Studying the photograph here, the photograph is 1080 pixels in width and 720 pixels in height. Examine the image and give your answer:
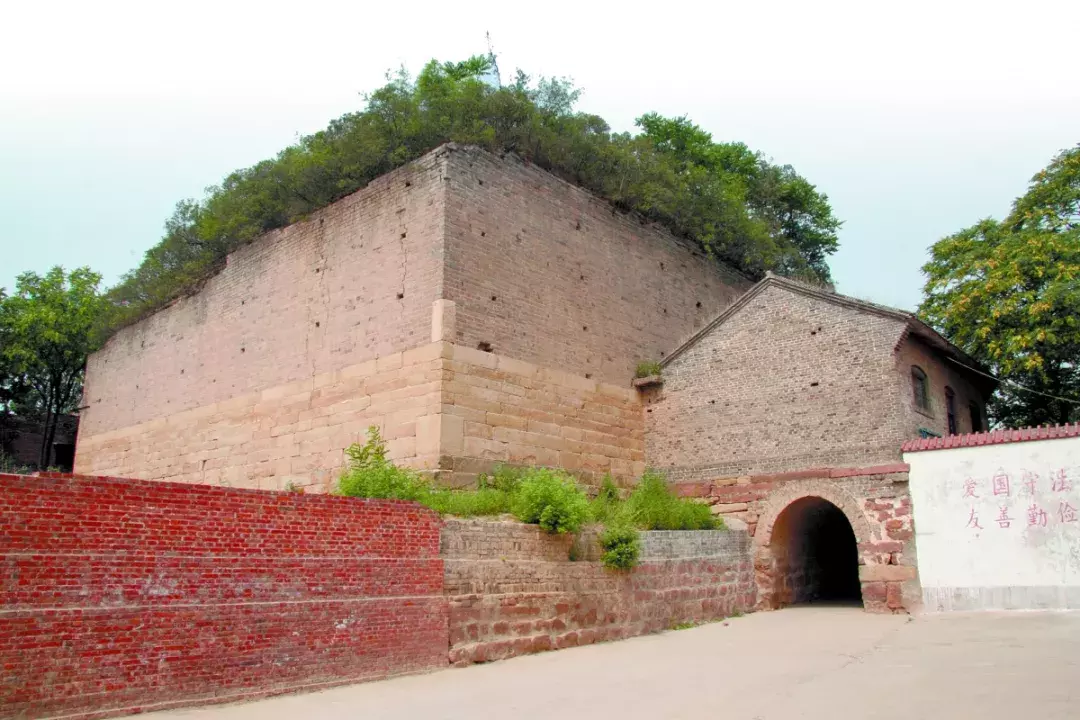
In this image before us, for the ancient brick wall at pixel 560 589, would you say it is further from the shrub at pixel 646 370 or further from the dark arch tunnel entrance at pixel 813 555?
the shrub at pixel 646 370

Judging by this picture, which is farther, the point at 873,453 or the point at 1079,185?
the point at 1079,185

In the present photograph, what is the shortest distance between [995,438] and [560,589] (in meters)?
7.42

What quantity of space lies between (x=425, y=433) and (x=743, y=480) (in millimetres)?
6374

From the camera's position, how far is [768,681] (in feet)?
31.7

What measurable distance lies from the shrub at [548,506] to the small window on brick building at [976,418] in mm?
11001

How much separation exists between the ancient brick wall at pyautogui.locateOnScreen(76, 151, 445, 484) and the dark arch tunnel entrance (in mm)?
7814

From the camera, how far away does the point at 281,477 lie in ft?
53.0

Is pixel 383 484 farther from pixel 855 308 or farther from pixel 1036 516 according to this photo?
pixel 1036 516

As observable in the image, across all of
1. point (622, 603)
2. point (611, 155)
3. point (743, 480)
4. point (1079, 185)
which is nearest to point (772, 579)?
point (743, 480)

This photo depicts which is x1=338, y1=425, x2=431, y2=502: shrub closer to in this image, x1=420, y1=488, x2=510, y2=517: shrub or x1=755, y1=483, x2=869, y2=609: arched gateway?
x1=420, y1=488, x2=510, y2=517: shrub

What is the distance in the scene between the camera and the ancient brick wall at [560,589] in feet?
35.5

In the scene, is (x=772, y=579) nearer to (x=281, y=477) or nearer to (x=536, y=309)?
(x=536, y=309)

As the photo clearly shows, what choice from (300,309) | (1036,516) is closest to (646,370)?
(300,309)

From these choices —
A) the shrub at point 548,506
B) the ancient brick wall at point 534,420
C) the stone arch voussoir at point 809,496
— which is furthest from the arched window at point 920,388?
the shrub at point 548,506
